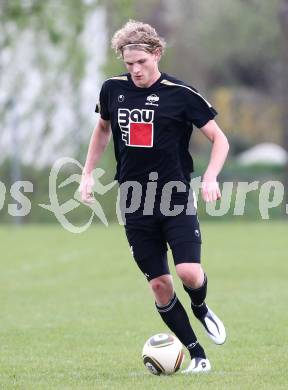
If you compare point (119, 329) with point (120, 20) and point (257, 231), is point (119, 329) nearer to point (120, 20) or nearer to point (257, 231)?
point (257, 231)

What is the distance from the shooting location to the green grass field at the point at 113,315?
6602mm

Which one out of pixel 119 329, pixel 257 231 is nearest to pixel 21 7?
pixel 257 231

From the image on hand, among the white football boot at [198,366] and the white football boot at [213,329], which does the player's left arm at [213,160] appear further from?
the white football boot at [198,366]

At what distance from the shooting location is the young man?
6.50m

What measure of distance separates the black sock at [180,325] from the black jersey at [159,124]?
0.86 meters

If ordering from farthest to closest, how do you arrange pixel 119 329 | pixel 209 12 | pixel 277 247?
pixel 209 12, pixel 277 247, pixel 119 329

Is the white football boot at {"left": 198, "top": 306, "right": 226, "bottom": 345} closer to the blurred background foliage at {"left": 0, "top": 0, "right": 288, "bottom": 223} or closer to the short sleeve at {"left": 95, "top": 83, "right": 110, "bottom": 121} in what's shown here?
the short sleeve at {"left": 95, "top": 83, "right": 110, "bottom": 121}

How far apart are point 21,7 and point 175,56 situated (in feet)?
81.4

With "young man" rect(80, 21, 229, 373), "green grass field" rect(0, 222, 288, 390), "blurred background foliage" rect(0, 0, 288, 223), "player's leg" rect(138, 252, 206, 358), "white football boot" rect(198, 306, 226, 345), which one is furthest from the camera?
"blurred background foliage" rect(0, 0, 288, 223)

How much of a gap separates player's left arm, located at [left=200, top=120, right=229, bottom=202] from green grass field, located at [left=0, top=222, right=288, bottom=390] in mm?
1157

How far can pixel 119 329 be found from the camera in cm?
909

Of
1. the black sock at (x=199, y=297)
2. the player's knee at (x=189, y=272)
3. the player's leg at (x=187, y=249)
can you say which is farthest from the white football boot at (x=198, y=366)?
the player's knee at (x=189, y=272)

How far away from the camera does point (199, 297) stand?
6.74m

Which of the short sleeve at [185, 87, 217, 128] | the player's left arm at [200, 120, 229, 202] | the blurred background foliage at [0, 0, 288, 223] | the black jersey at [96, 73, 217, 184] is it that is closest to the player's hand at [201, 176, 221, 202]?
the player's left arm at [200, 120, 229, 202]
